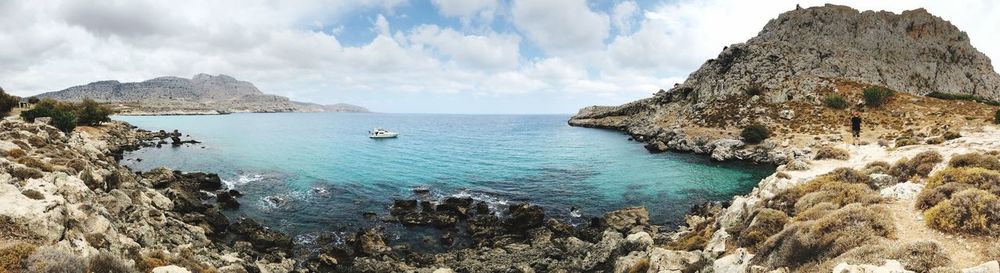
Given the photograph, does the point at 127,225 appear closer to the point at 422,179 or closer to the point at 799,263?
the point at 799,263

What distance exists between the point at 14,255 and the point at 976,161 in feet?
111

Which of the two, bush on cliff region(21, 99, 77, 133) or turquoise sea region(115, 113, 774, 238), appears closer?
turquoise sea region(115, 113, 774, 238)

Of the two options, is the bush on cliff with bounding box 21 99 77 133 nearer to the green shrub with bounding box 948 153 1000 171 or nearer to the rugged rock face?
the rugged rock face

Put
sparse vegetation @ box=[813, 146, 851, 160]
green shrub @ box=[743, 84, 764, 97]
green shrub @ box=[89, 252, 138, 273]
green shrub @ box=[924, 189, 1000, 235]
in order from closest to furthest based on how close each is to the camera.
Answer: green shrub @ box=[924, 189, 1000, 235] < green shrub @ box=[89, 252, 138, 273] < sparse vegetation @ box=[813, 146, 851, 160] < green shrub @ box=[743, 84, 764, 97]

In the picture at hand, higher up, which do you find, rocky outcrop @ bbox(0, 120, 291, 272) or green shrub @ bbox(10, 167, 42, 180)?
green shrub @ bbox(10, 167, 42, 180)

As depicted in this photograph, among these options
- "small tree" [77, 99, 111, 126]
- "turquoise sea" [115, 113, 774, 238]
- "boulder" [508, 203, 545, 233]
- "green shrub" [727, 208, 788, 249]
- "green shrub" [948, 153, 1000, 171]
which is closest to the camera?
"green shrub" [727, 208, 788, 249]

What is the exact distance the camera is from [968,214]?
12.4 meters

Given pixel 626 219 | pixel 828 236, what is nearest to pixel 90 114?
pixel 626 219

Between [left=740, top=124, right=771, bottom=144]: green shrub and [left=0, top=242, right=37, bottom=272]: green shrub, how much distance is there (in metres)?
73.0

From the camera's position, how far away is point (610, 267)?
23.8m

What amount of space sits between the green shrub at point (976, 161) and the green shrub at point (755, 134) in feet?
158

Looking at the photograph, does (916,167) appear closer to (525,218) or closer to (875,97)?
(525,218)

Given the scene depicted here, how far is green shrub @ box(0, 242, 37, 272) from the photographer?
11110mm

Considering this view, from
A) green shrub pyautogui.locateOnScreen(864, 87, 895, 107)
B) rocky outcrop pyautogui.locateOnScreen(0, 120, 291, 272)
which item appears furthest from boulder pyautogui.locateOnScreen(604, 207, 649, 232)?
green shrub pyautogui.locateOnScreen(864, 87, 895, 107)
